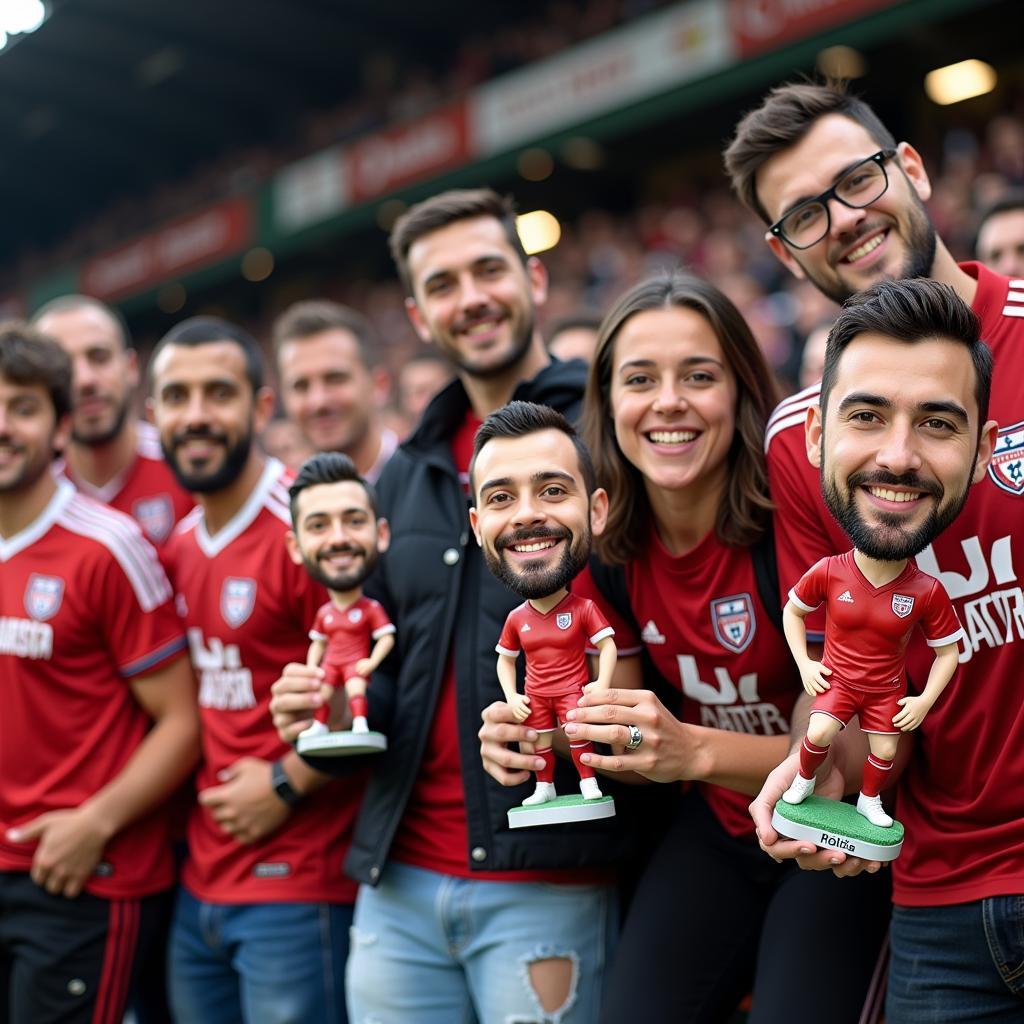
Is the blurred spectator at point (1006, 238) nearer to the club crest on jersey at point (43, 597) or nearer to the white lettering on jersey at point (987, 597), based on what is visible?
the white lettering on jersey at point (987, 597)

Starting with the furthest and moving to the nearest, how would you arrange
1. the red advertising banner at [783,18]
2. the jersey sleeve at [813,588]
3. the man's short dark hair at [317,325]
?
1. the red advertising banner at [783,18]
2. the man's short dark hair at [317,325]
3. the jersey sleeve at [813,588]

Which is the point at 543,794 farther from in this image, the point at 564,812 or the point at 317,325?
the point at 317,325

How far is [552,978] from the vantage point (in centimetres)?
270

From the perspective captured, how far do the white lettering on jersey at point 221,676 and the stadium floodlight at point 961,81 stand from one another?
12183 millimetres

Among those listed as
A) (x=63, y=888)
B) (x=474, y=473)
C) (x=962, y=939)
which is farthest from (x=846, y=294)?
(x=63, y=888)

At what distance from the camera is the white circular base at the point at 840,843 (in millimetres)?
1858

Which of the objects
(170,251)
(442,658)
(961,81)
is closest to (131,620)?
(442,658)

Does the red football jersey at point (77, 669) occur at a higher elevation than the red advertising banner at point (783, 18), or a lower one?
lower

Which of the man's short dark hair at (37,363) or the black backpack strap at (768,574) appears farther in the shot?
the man's short dark hair at (37,363)

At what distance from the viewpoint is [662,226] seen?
1357 cm

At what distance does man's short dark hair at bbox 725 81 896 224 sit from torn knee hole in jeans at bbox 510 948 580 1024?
178cm

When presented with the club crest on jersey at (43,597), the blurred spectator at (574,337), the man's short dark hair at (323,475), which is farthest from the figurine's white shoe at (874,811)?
the blurred spectator at (574,337)

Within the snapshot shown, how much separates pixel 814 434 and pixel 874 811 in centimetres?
66

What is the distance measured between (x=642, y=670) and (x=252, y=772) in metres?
1.20
